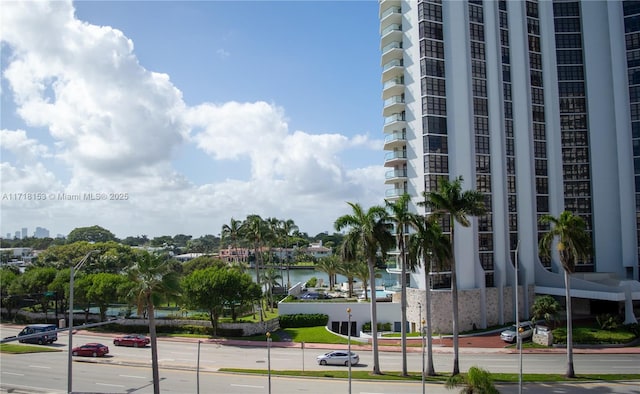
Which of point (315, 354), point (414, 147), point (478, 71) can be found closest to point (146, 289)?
point (315, 354)

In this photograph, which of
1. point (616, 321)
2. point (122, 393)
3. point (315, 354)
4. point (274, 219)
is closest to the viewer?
point (122, 393)

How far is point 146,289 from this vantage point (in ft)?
92.0

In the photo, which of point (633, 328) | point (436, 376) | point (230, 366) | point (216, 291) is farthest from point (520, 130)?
point (230, 366)

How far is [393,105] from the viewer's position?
6066cm

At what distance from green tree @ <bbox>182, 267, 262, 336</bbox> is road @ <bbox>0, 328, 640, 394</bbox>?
4191 millimetres

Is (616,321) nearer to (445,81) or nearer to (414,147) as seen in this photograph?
(414,147)

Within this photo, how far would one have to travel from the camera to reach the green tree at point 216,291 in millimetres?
51844

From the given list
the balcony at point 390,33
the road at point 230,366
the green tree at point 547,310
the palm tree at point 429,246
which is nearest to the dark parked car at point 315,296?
the road at point 230,366

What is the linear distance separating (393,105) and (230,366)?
37.2 metres

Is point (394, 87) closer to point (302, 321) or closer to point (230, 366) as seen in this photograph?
point (302, 321)

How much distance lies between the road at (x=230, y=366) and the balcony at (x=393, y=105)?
30.3 m

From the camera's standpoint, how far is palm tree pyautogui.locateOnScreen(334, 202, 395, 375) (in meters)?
36.2

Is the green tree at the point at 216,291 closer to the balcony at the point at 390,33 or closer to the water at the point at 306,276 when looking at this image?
the balcony at the point at 390,33

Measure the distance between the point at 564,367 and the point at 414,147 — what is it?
2944cm
